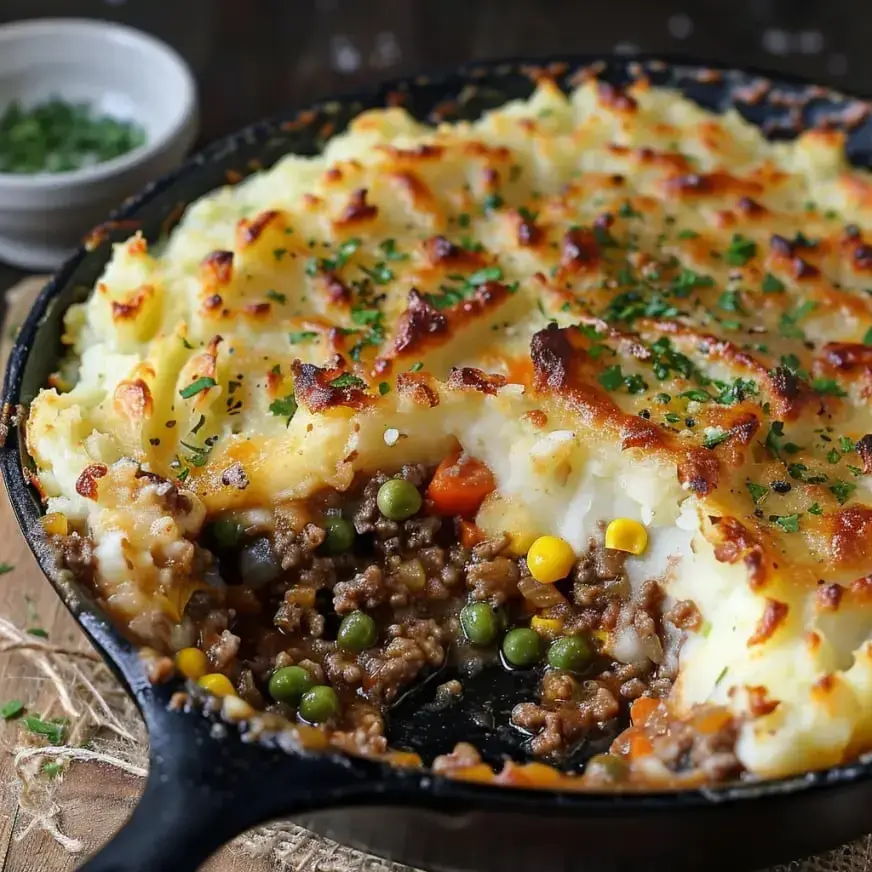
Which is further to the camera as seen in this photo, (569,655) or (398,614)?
(398,614)

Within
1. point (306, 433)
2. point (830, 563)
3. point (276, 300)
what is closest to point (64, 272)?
point (276, 300)

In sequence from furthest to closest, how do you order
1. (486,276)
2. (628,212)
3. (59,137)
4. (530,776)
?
1. (59,137)
2. (628,212)
3. (486,276)
4. (530,776)

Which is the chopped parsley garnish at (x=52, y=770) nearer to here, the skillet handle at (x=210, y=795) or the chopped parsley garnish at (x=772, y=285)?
the skillet handle at (x=210, y=795)

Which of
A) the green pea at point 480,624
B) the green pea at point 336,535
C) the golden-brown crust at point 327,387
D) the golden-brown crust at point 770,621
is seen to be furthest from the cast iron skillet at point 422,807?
the golden-brown crust at point 327,387

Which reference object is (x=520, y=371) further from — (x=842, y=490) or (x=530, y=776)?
(x=530, y=776)

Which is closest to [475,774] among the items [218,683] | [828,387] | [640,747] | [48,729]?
[640,747]

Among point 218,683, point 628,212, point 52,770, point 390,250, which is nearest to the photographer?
point 218,683

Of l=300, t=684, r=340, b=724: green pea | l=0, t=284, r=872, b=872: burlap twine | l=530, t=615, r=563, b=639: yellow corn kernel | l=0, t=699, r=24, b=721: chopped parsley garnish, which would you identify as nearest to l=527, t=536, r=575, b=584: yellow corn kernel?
l=530, t=615, r=563, b=639: yellow corn kernel
